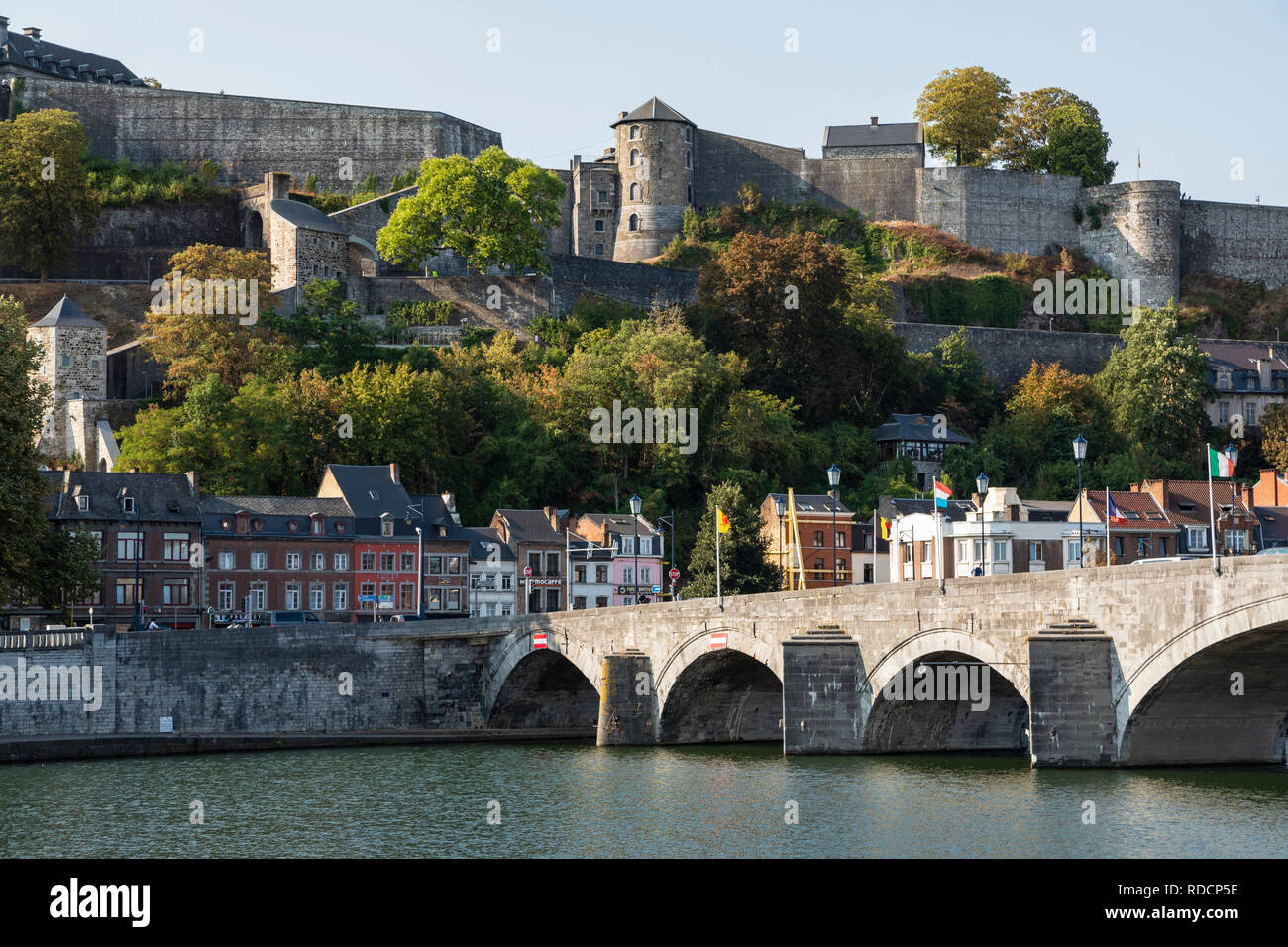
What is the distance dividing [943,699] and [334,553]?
27.7 m

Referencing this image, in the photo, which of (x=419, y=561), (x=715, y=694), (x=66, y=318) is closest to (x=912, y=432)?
(x=419, y=561)

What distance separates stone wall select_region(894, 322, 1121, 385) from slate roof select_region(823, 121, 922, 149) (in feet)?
38.9

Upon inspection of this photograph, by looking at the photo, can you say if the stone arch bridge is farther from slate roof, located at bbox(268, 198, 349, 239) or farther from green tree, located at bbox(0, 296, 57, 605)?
slate roof, located at bbox(268, 198, 349, 239)

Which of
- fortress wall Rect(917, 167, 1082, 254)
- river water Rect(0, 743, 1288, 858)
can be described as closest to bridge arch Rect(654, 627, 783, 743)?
river water Rect(0, 743, 1288, 858)

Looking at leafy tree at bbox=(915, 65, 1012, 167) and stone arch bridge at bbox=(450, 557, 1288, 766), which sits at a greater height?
leafy tree at bbox=(915, 65, 1012, 167)

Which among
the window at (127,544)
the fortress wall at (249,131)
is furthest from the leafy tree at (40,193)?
the window at (127,544)

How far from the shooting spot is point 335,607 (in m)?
63.2

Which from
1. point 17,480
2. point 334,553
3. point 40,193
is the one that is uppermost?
point 40,193

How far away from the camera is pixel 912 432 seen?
77062 millimetres

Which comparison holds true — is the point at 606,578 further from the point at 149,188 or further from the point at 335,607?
the point at 149,188

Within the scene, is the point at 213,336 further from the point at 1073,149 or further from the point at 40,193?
the point at 1073,149

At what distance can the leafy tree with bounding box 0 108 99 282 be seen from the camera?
80.4 metres

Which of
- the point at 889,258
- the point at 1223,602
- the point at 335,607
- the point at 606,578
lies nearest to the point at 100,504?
the point at 335,607
